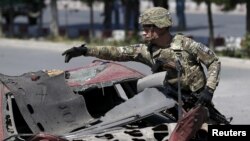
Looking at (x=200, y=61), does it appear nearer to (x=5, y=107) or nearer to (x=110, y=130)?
(x=110, y=130)

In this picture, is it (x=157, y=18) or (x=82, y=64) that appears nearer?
(x=157, y=18)

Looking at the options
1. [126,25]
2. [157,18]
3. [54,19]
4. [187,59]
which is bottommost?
[126,25]

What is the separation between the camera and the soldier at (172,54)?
225 inches

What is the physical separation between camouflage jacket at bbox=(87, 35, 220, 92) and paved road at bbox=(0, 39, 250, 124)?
3934 millimetres

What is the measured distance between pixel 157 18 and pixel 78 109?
950 mm

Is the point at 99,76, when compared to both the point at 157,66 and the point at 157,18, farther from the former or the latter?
the point at 157,18

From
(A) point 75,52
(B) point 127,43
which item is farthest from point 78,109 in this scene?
(B) point 127,43

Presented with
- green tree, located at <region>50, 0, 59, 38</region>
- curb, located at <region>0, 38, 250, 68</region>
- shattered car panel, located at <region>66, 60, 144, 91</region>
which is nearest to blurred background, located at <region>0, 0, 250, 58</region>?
green tree, located at <region>50, 0, 59, 38</region>

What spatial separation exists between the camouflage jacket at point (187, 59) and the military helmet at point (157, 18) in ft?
0.72

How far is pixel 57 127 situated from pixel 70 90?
34 centimetres

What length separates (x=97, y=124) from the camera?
→ 5.70 meters

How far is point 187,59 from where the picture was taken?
5.88 metres

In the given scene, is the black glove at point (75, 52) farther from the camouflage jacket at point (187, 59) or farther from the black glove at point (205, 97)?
the black glove at point (205, 97)

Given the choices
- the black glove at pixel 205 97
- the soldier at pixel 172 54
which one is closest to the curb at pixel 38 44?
the soldier at pixel 172 54
